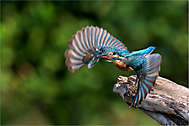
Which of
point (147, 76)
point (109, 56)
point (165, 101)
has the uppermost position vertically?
point (109, 56)

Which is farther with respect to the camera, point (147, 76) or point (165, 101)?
point (165, 101)

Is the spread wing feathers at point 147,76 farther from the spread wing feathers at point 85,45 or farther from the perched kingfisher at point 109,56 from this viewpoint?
the spread wing feathers at point 85,45

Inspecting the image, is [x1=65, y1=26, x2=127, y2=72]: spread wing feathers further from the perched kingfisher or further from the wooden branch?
the wooden branch

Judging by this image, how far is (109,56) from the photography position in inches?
75.0

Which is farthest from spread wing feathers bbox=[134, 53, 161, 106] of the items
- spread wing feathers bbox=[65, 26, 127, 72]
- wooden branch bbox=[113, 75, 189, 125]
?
spread wing feathers bbox=[65, 26, 127, 72]

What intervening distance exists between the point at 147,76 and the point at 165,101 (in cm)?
27

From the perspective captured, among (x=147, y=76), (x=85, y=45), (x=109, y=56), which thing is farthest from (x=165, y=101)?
(x=85, y=45)

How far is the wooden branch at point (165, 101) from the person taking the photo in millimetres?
1830

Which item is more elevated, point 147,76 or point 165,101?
point 147,76

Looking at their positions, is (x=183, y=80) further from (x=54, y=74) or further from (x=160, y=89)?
(x=160, y=89)

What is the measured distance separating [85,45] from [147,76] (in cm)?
41

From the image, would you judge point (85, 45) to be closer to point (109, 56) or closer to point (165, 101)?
point (109, 56)

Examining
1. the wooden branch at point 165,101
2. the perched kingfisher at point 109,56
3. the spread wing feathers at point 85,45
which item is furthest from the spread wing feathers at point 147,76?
the spread wing feathers at point 85,45

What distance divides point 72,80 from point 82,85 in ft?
0.48
